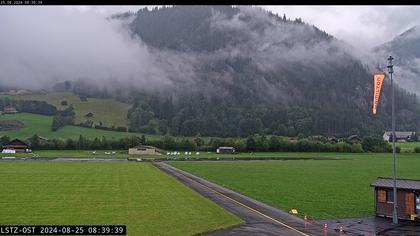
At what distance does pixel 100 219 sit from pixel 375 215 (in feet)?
76.7

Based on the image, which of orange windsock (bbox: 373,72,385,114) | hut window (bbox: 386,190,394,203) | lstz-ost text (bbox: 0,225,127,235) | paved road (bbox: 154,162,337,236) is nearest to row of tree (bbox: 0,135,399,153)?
paved road (bbox: 154,162,337,236)

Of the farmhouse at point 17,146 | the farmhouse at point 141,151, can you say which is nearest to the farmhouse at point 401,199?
the farmhouse at point 141,151

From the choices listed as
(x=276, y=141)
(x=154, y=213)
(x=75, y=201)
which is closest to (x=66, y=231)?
(x=154, y=213)

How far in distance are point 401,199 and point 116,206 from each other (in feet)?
82.7

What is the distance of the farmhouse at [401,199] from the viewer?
35.2m

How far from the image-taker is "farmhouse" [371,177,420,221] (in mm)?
35188

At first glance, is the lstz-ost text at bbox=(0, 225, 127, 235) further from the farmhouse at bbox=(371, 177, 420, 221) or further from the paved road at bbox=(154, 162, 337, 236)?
the farmhouse at bbox=(371, 177, 420, 221)

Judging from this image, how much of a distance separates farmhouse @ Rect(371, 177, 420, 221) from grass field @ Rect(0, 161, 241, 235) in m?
13.2

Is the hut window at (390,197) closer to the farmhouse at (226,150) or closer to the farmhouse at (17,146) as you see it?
the farmhouse at (226,150)

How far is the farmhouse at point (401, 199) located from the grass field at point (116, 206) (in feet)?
43.3

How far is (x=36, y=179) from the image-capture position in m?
64.4

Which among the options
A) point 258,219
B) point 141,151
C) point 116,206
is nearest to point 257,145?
point 141,151
